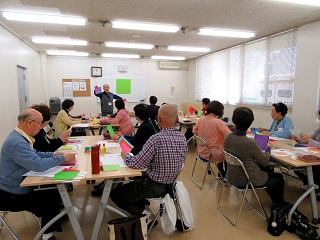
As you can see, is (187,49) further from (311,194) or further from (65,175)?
(65,175)

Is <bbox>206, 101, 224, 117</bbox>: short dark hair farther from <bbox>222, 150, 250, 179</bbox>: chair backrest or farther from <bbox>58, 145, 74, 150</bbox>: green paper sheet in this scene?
<bbox>58, 145, 74, 150</bbox>: green paper sheet

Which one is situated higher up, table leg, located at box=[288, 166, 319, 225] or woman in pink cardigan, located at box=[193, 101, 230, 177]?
woman in pink cardigan, located at box=[193, 101, 230, 177]

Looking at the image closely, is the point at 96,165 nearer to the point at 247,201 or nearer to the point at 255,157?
the point at 255,157

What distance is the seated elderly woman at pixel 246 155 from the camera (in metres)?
2.38

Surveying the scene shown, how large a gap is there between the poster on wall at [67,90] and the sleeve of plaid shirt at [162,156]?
23.2 feet

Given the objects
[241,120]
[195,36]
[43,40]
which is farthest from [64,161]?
[43,40]

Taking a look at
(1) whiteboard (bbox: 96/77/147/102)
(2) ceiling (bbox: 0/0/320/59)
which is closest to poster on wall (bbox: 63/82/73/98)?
(1) whiteboard (bbox: 96/77/147/102)

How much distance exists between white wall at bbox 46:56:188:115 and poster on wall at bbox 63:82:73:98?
0.47 ft

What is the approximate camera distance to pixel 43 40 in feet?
19.4

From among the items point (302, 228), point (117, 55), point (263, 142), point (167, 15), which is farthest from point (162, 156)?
point (117, 55)

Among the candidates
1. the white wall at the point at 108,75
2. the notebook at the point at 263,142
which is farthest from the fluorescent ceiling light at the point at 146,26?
the white wall at the point at 108,75

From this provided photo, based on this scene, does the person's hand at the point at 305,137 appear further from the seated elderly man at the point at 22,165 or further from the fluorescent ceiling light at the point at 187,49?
the fluorescent ceiling light at the point at 187,49

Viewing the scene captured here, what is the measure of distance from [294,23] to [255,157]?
340 cm

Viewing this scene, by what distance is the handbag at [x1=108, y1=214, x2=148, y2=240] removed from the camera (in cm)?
184
